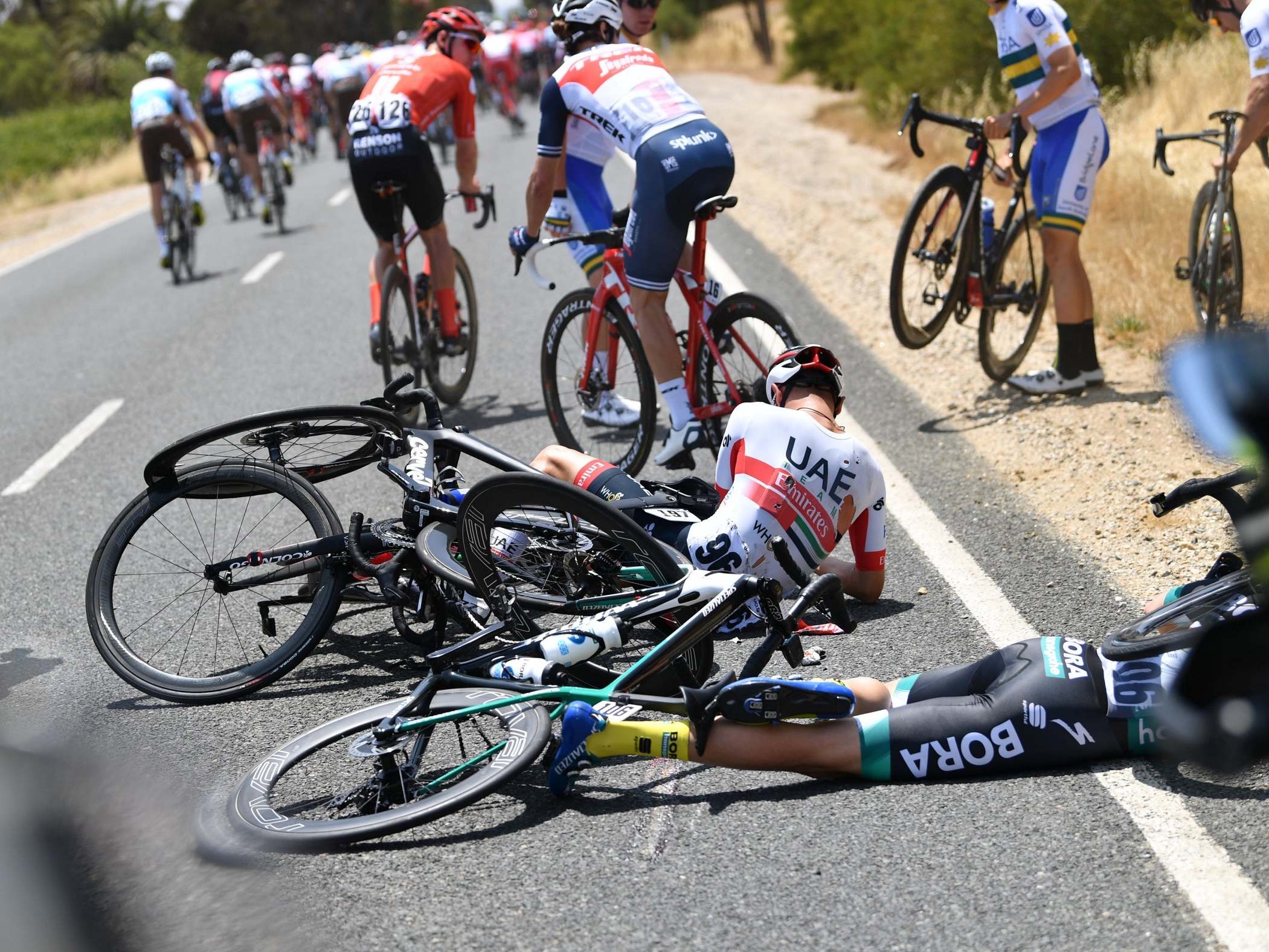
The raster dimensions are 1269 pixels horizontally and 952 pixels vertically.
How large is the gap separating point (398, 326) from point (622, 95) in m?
2.46

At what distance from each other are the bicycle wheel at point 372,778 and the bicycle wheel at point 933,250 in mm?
4271

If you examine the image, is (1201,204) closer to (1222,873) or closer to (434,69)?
(434,69)

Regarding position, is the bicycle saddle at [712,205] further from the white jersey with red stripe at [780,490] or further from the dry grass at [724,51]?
the dry grass at [724,51]

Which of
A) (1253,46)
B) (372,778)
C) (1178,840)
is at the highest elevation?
(1253,46)

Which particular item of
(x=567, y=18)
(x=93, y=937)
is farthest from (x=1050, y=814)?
(x=567, y=18)

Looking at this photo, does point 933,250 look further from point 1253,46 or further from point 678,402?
point 678,402

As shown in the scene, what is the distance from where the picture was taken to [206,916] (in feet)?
10.4

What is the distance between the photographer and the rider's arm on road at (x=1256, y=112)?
664 centimetres

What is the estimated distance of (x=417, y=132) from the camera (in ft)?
25.3

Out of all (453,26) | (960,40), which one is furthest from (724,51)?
(453,26)

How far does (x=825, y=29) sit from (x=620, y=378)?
1053 inches

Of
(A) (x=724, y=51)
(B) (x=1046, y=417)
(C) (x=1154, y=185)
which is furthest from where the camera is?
(A) (x=724, y=51)

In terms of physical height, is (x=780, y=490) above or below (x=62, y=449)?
above

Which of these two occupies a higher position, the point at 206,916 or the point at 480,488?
the point at 480,488
